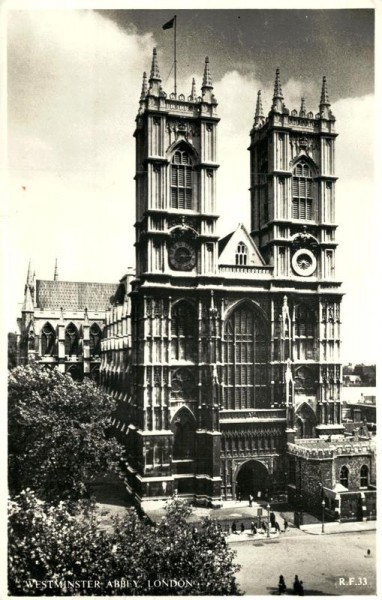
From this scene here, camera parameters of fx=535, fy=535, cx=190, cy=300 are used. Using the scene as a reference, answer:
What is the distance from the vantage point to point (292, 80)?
1125 inches

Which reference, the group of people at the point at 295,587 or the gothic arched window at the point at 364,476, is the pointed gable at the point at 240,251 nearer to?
the gothic arched window at the point at 364,476

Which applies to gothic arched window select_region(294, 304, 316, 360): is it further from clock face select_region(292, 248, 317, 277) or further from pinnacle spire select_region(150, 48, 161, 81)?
pinnacle spire select_region(150, 48, 161, 81)

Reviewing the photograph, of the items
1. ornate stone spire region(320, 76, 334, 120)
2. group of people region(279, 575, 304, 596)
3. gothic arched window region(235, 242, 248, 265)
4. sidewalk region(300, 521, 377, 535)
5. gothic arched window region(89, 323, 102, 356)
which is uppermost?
ornate stone spire region(320, 76, 334, 120)

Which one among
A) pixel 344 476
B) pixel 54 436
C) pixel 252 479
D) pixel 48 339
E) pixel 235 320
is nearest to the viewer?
pixel 54 436

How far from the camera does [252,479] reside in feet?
129

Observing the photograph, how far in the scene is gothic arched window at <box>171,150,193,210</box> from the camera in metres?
39.0

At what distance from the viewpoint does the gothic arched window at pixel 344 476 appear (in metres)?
36.2

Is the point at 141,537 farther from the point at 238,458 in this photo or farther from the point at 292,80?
the point at 292,80

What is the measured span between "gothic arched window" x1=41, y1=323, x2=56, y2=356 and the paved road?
3524 cm

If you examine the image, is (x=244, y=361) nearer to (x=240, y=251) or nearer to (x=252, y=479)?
(x=240, y=251)

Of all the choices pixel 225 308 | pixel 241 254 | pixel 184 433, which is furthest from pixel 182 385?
pixel 241 254

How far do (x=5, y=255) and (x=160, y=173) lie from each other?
17.4m

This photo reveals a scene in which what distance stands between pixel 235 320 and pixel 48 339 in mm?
27469

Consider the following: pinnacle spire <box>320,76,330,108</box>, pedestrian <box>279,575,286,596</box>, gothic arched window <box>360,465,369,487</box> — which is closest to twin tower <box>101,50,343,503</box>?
pinnacle spire <box>320,76,330,108</box>
